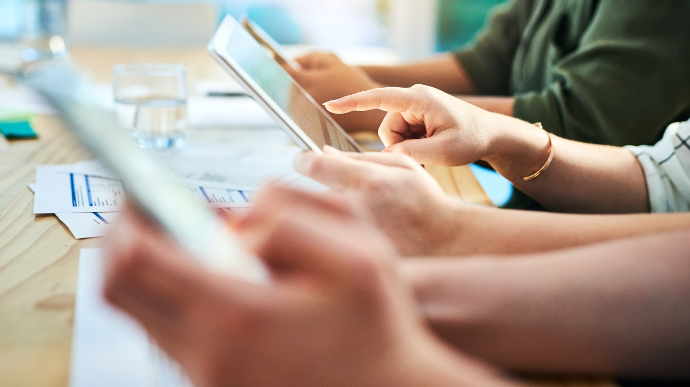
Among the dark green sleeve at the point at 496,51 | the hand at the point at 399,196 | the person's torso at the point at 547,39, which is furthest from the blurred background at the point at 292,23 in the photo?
the dark green sleeve at the point at 496,51

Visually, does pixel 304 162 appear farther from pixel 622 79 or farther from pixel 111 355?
pixel 622 79

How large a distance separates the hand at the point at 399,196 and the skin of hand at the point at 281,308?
160 mm

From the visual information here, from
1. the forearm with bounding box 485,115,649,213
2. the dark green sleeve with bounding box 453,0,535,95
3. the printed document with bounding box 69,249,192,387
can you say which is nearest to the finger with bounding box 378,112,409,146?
the forearm with bounding box 485,115,649,213

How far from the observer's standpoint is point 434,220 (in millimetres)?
413

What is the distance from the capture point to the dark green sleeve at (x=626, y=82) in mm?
758

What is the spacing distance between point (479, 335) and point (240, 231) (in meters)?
0.15

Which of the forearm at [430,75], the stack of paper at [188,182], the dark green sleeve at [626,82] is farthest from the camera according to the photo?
the forearm at [430,75]

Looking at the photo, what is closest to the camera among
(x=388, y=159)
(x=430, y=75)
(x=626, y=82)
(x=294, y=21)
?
(x=388, y=159)

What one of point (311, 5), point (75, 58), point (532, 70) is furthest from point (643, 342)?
point (311, 5)

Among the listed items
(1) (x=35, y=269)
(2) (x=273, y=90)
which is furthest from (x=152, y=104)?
(1) (x=35, y=269)


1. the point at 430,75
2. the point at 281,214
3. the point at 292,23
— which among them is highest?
the point at 281,214

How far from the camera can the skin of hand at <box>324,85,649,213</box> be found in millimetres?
561

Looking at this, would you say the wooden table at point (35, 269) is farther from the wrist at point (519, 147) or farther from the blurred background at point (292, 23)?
the blurred background at point (292, 23)

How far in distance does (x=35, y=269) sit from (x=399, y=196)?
283 millimetres
